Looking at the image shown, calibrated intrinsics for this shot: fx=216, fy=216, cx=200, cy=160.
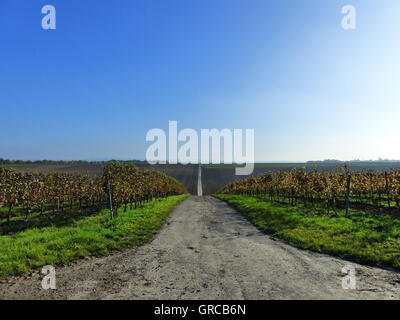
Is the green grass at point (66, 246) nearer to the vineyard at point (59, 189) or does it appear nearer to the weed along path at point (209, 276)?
the weed along path at point (209, 276)

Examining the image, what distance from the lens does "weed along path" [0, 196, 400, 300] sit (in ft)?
18.5

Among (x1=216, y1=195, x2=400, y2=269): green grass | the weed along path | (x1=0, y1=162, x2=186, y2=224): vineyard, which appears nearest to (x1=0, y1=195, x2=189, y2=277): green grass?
the weed along path

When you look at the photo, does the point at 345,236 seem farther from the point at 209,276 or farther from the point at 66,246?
the point at 66,246

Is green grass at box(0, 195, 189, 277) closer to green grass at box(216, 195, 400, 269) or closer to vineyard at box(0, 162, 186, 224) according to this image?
vineyard at box(0, 162, 186, 224)

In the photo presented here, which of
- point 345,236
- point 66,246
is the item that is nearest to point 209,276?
point 66,246

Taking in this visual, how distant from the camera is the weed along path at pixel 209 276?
563cm

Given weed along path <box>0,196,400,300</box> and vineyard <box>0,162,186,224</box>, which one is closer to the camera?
weed along path <box>0,196,400,300</box>

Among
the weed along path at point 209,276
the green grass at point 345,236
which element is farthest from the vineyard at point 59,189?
the green grass at point 345,236

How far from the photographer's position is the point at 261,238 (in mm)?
11422

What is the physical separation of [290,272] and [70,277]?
6.93m

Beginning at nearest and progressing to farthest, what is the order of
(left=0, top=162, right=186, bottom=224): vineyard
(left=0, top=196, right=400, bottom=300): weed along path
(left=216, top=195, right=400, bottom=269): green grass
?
(left=0, top=196, right=400, bottom=300): weed along path, (left=216, top=195, right=400, bottom=269): green grass, (left=0, top=162, right=186, bottom=224): vineyard

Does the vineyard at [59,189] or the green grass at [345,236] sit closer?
the green grass at [345,236]

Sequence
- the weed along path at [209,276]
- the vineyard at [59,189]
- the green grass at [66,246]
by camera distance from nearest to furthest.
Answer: the weed along path at [209,276] → the green grass at [66,246] → the vineyard at [59,189]
